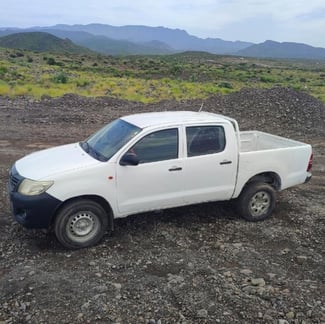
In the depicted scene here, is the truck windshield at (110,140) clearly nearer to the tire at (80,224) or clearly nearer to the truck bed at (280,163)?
the tire at (80,224)

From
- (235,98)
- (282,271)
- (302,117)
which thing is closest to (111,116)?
(235,98)

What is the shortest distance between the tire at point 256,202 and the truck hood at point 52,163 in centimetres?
258

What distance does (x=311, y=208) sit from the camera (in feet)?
26.0

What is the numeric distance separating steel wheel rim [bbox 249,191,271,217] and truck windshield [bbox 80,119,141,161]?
2.33m

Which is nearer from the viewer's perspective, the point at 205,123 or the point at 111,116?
the point at 205,123

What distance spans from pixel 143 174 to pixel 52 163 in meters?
1.27

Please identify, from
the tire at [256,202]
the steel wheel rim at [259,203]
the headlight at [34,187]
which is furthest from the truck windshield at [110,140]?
the steel wheel rim at [259,203]

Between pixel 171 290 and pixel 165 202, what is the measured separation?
5.34 ft

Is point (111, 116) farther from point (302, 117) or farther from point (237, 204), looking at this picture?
point (237, 204)

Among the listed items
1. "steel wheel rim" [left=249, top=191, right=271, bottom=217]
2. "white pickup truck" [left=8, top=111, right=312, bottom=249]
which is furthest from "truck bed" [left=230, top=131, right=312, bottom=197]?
"steel wheel rim" [left=249, top=191, right=271, bottom=217]

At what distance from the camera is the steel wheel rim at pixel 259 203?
714cm

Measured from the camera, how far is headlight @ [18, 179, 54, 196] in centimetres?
557

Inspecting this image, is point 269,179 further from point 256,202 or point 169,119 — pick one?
point 169,119

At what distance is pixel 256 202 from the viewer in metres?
7.17
